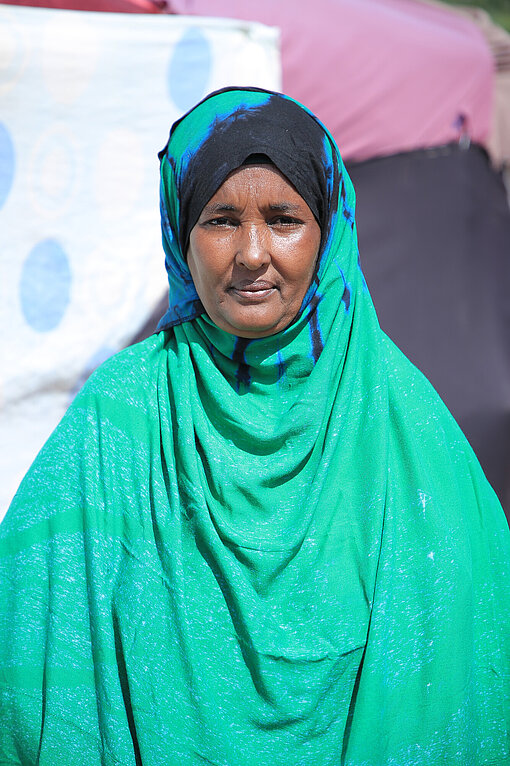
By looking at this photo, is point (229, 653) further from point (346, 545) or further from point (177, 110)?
point (177, 110)

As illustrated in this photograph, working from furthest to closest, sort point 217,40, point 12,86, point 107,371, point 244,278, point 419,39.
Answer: point 419,39 → point 217,40 → point 12,86 → point 107,371 → point 244,278

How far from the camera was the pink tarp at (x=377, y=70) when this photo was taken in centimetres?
236

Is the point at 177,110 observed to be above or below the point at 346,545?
above

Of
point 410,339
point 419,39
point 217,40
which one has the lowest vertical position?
point 410,339

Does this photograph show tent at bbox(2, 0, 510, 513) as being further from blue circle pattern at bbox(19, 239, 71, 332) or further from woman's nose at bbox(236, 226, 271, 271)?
woman's nose at bbox(236, 226, 271, 271)

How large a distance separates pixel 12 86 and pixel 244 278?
1122 mm

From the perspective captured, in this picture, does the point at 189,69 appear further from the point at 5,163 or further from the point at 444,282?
the point at 444,282

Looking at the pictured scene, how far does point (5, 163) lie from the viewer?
6.59ft

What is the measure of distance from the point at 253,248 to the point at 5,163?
1.11 metres

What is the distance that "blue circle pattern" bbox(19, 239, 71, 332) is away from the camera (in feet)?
6.82

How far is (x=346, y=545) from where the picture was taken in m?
1.22

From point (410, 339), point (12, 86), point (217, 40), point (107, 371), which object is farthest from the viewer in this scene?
point (410, 339)

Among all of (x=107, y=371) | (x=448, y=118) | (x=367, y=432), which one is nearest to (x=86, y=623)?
(x=107, y=371)

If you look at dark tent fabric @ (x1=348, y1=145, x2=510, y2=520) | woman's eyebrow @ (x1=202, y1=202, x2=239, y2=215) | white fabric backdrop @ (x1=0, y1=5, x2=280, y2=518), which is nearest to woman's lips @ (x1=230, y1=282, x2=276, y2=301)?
woman's eyebrow @ (x1=202, y1=202, x2=239, y2=215)
